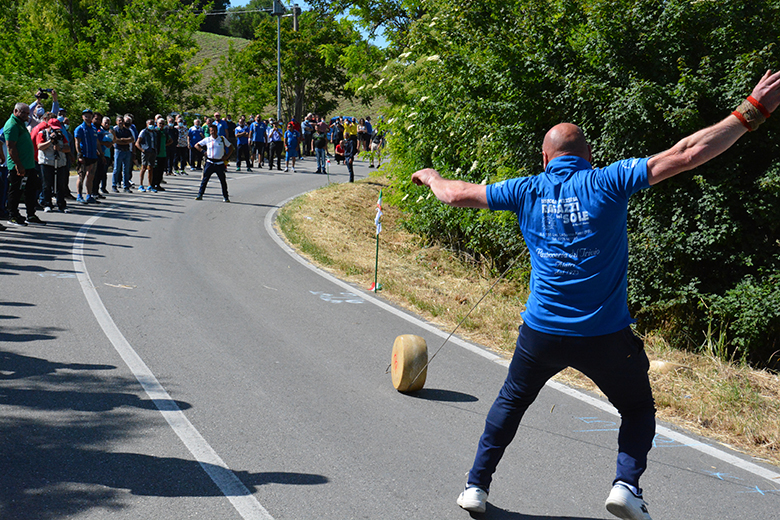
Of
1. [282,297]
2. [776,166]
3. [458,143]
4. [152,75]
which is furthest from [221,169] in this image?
[152,75]

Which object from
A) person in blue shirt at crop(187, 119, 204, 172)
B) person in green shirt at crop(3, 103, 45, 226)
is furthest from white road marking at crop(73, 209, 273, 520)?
person in blue shirt at crop(187, 119, 204, 172)

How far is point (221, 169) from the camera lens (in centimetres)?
1747

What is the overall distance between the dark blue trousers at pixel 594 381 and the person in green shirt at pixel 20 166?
36.0 ft

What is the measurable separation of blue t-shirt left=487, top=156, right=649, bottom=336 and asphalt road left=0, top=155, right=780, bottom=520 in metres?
1.19

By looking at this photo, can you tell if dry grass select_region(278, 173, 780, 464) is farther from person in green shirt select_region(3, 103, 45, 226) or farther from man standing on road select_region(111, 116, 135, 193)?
person in green shirt select_region(3, 103, 45, 226)

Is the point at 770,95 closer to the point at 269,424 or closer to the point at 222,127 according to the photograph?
the point at 269,424

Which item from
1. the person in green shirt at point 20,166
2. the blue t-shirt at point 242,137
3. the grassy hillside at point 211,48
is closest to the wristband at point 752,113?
the person in green shirt at point 20,166

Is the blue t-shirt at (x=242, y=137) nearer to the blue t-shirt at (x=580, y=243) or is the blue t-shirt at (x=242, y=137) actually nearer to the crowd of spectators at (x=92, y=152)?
the crowd of spectators at (x=92, y=152)

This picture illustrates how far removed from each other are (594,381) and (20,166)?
11.4 meters

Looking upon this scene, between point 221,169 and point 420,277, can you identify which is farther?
point 221,169

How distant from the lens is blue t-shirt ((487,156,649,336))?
3.51 metres

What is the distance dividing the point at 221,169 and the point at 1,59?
22950 millimetres

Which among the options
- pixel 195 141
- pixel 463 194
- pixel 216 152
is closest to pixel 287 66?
pixel 195 141

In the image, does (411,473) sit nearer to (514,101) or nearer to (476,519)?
(476,519)
